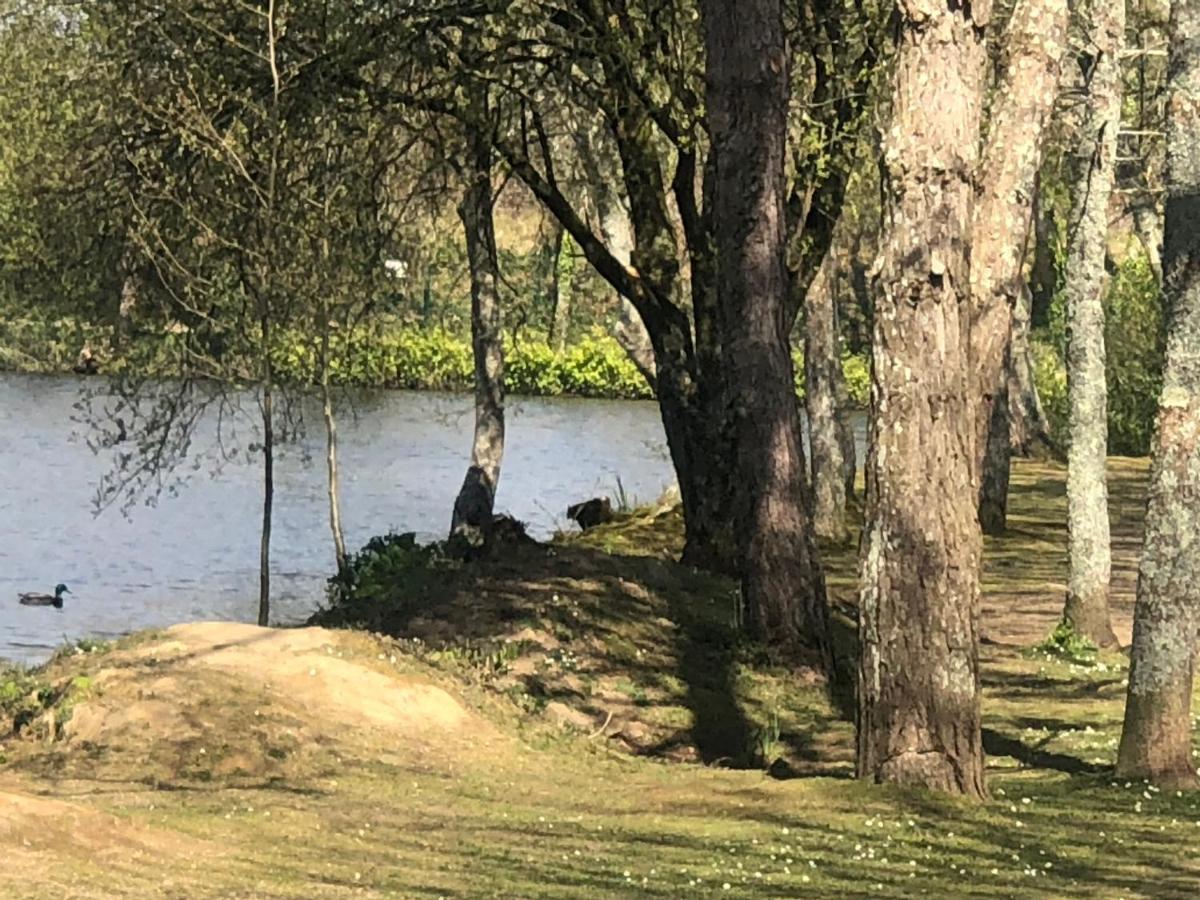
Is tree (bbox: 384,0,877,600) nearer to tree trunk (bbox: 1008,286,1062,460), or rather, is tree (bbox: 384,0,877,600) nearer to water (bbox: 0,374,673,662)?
water (bbox: 0,374,673,662)

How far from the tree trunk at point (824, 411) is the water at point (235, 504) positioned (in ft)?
14.6

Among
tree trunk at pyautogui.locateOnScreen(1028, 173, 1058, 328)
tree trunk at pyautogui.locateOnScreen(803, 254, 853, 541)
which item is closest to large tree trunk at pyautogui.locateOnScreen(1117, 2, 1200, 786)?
tree trunk at pyautogui.locateOnScreen(803, 254, 853, 541)

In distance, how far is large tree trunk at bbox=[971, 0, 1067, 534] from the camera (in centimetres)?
1220

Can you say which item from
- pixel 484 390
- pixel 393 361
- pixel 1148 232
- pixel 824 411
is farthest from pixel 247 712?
pixel 1148 232

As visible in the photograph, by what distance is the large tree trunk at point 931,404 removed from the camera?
1009 cm

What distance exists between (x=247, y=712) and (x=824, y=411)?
42.4ft

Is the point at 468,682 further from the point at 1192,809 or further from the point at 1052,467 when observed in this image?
the point at 1052,467

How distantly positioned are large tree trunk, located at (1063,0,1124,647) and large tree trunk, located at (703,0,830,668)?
239 cm

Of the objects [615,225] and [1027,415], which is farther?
[1027,415]

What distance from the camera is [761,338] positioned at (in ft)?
49.6

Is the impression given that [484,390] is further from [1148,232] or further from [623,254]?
[1148,232]

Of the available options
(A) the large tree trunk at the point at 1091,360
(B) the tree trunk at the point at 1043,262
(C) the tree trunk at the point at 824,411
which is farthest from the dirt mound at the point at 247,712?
(B) the tree trunk at the point at 1043,262

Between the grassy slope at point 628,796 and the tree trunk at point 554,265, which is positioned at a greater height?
the tree trunk at point 554,265

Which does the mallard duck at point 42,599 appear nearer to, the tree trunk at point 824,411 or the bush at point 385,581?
the bush at point 385,581
